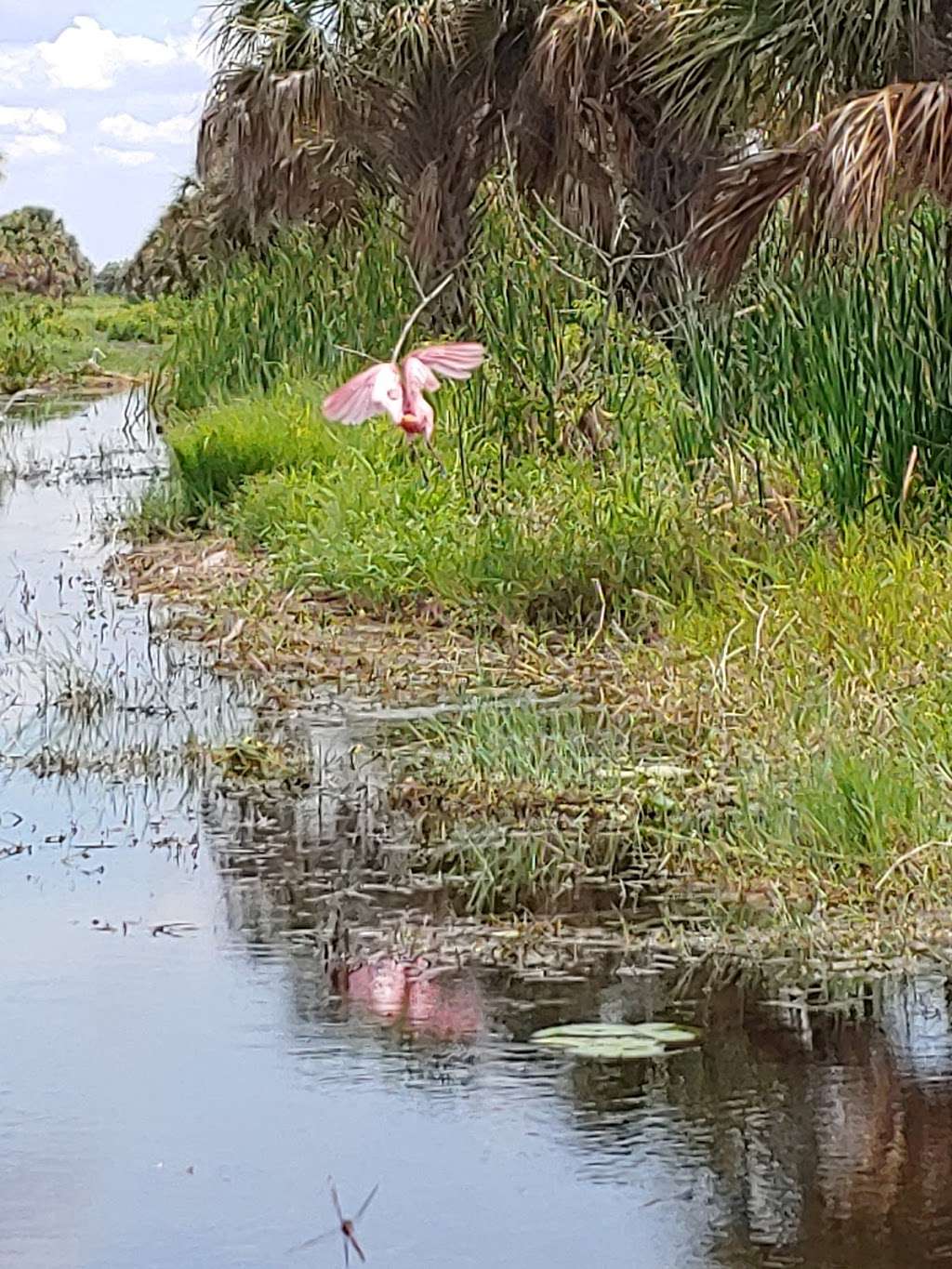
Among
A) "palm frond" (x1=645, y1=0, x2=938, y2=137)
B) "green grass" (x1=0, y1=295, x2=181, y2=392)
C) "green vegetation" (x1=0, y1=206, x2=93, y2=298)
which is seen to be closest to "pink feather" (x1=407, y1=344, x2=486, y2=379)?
"palm frond" (x1=645, y1=0, x2=938, y2=137)

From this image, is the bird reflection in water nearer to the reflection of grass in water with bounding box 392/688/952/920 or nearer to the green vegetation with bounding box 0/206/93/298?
the reflection of grass in water with bounding box 392/688/952/920

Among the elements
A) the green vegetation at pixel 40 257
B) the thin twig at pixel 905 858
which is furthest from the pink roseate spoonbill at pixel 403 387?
the green vegetation at pixel 40 257

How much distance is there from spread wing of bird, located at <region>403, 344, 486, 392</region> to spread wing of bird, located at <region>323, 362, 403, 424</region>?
0.56 feet

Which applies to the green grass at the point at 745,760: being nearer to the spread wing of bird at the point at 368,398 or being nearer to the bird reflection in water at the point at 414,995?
the bird reflection in water at the point at 414,995

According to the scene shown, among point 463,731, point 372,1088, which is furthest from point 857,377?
point 372,1088

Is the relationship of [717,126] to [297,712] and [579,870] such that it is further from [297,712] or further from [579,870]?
[579,870]

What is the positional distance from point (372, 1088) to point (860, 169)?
489 centimetres

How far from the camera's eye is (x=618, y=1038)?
14.2ft

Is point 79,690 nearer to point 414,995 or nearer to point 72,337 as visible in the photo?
point 414,995

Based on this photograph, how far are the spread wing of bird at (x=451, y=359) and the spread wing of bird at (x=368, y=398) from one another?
17 cm

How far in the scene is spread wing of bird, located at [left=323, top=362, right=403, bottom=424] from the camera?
512 cm

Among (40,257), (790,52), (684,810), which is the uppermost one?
(40,257)

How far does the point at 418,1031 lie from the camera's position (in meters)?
4.41

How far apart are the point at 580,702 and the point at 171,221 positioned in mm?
30229
